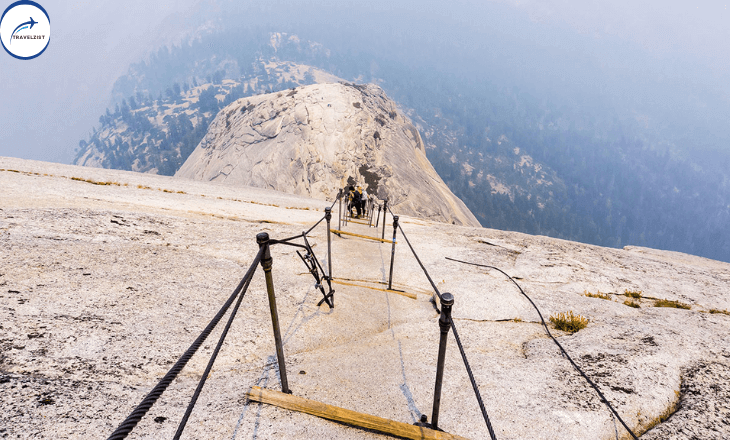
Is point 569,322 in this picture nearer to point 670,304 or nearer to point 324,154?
point 670,304

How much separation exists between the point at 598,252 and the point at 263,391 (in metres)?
15.0

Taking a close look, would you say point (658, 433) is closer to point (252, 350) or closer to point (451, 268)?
point (252, 350)

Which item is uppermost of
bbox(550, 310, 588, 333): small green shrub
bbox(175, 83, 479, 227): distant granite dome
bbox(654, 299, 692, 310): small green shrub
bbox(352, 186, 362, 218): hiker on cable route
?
bbox(175, 83, 479, 227): distant granite dome

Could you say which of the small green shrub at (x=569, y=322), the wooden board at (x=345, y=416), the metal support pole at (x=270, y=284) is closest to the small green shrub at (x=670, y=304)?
the small green shrub at (x=569, y=322)

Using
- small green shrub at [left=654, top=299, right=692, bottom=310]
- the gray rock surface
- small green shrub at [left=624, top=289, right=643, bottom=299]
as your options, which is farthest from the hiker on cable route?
small green shrub at [left=654, top=299, right=692, bottom=310]

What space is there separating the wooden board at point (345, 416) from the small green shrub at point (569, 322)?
15.0ft

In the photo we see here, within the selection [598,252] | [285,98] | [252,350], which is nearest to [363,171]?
[285,98]

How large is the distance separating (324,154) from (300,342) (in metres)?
44.1

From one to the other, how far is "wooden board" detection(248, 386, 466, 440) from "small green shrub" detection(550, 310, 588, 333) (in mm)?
4569

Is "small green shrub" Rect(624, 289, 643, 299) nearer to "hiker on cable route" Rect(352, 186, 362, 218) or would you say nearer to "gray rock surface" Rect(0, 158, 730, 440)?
"gray rock surface" Rect(0, 158, 730, 440)

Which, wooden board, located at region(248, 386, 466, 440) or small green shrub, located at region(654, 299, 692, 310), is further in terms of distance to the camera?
small green shrub, located at region(654, 299, 692, 310)

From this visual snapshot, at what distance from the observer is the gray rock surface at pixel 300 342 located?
359 centimetres

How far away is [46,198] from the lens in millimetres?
10180

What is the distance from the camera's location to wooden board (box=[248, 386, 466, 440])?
3.38 m
